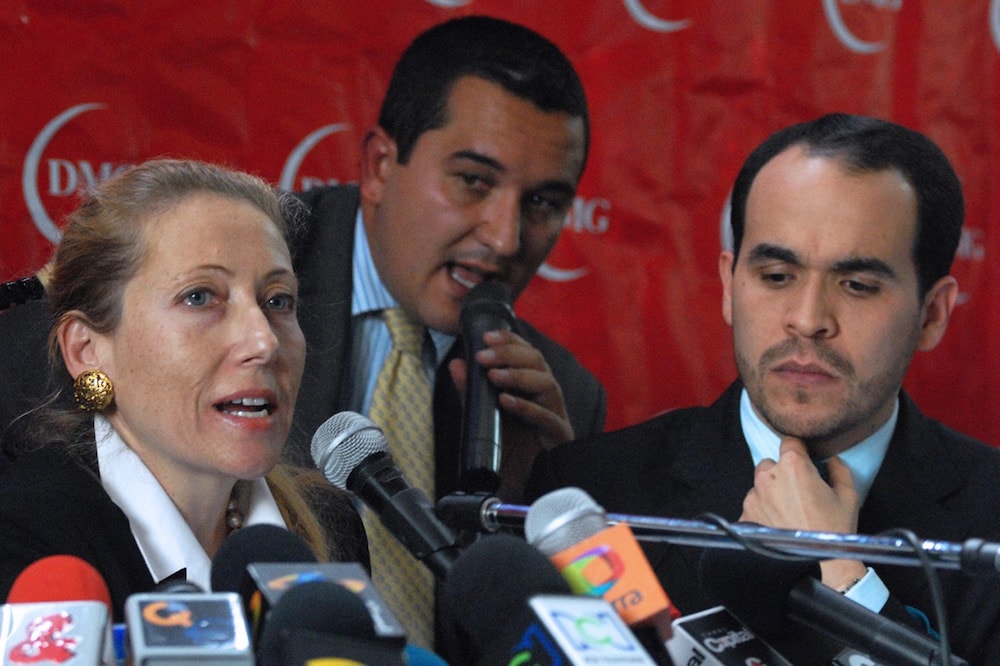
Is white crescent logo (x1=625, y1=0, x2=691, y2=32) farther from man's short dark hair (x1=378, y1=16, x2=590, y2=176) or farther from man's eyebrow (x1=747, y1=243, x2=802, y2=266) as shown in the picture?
man's eyebrow (x1=747, y1=243, x2=802, y2=266)

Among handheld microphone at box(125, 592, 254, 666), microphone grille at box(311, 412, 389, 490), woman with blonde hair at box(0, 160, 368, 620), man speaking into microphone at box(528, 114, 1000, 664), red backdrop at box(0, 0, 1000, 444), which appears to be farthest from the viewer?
red backdrop at box(0, 0, 1000, 444)

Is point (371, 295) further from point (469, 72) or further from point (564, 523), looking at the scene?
point (564, 523)

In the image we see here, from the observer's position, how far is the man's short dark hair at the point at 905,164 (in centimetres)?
225

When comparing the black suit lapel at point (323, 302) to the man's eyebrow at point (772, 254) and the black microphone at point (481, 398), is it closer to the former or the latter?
the black microphone at point (481, 398)

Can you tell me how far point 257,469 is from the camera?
1.78 m

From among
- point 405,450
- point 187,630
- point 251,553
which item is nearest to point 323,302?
point 405,450

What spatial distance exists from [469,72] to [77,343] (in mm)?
1090

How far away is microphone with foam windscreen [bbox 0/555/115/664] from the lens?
911 millimetres

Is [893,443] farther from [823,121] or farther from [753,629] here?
[753,629]

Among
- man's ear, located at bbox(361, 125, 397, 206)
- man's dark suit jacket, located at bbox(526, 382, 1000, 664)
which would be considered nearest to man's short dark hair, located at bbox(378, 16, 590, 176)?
man's ear, located at bbox(361, 125, 397, 206)

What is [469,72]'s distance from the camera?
8.70ft

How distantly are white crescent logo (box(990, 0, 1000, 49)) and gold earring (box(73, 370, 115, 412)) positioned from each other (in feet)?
9.18

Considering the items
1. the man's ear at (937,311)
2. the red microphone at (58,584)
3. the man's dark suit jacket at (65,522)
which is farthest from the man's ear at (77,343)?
the man's ear at (937,311)

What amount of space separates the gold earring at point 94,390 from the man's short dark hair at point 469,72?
0.98 m
